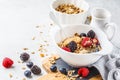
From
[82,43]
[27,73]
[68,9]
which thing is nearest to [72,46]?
[82,43]

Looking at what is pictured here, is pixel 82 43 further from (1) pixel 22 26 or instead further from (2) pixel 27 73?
(1) pixel 22 26

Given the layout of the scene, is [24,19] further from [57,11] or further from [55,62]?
[55,62]

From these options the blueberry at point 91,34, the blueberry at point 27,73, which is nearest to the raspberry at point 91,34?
the blueberry at point 91,34

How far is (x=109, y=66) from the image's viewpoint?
112 centimetres

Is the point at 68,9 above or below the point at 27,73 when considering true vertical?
above

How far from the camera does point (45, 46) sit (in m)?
1.26

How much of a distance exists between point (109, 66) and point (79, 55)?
12cm

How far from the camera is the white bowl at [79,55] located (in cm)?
108

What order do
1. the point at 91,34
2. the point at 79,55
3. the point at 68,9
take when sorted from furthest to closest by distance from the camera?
1. the point at 68,9
2. the point at 91,34
3. the point at 79,55

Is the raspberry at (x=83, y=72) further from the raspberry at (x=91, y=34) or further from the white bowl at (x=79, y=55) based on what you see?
the raspberry at (x=91, y=34)

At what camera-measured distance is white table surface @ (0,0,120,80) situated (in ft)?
3.94

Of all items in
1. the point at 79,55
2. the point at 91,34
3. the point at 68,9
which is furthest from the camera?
the point at 68,9

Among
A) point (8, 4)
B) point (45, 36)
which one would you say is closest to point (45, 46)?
point (45, 36)

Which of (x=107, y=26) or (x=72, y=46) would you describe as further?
(x=107, y=26)
